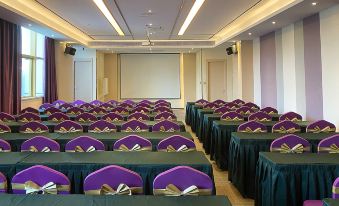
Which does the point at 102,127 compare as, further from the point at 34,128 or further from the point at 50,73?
the point at 50,73

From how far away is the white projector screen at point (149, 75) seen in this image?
59.6 ft

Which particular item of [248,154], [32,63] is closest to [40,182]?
[248,154]

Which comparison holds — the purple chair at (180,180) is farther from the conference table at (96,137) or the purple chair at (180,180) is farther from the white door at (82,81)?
the white door at (82,81)

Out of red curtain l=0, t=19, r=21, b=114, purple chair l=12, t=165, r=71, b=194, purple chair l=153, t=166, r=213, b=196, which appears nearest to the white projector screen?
red curtain l=0, t=19, r=21, b=114

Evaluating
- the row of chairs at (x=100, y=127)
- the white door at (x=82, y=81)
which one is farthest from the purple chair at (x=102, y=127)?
the white door at (x=82, y=81)

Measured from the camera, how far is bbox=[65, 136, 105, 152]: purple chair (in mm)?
4031

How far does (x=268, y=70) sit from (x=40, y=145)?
326 inches

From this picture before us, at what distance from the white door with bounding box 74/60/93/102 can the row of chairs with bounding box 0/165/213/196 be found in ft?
43.3

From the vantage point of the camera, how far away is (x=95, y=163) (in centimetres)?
319

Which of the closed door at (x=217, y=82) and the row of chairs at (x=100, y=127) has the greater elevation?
the closed door at (x=217, y=82)

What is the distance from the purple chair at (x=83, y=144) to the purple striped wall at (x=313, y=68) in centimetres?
520

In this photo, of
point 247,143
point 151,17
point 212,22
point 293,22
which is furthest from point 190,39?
point 247,143

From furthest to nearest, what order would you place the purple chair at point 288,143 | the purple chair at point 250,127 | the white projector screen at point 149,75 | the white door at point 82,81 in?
1. the white projector screen at point 149,75
2. the white door at point 82,81
3. the purple chair at point 250,127
4. the purple chair at point 288,143

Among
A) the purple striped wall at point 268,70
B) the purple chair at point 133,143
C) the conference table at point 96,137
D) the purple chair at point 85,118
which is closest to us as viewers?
the purple chair at point 133,143
